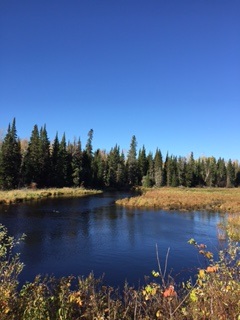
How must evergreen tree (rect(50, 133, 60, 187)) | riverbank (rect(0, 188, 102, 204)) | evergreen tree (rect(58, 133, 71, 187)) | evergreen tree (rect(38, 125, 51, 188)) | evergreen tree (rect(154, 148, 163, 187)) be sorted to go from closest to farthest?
1. riverbank (rect(0, 188, 102, 204))
2. evergreen tree (rect(38, 125, 51, 188))
3. evergreen tree (rect(50, 133, 60, 187))
4. evergreen tree (rect(58, 133, 71, 187))
5. evergreen tree (rect(154, 148, 163, 187))

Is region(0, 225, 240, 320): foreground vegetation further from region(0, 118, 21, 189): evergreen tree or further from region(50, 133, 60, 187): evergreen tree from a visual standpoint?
region(50, 133, 60, 187): evergreen tree

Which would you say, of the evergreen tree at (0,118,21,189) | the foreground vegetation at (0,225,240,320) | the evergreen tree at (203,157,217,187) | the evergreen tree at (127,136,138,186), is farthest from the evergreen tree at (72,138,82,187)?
the foreground vegetation at (0,225,240,320)

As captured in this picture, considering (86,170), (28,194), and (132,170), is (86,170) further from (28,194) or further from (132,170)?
(28,194)

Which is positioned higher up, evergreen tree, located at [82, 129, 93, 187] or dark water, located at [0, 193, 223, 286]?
evergreen tree, located at [82, 129, 93, 187]

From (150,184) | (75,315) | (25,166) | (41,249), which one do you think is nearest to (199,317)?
(75,315)

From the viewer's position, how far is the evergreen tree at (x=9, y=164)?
57.2 meters

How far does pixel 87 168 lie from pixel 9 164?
24.1 metres

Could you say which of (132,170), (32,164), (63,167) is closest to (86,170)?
(63,167)

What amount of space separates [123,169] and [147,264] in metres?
77.7

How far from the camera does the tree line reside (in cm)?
6128

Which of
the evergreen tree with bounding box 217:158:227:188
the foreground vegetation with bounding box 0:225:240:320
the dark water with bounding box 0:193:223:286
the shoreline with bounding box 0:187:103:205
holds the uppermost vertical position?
the evergreen tree with bounding box 217:158:227:188

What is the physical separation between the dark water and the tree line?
96.8 feet

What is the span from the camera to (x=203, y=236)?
23.8 meters

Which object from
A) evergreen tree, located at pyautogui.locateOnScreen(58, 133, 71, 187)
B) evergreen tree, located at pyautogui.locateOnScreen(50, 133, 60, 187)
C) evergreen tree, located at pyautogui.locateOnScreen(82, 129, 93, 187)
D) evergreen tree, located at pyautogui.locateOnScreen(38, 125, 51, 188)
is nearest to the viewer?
evergreen tree, located at pyautogui.locateOnScreen(38, 125, 51, 188)
